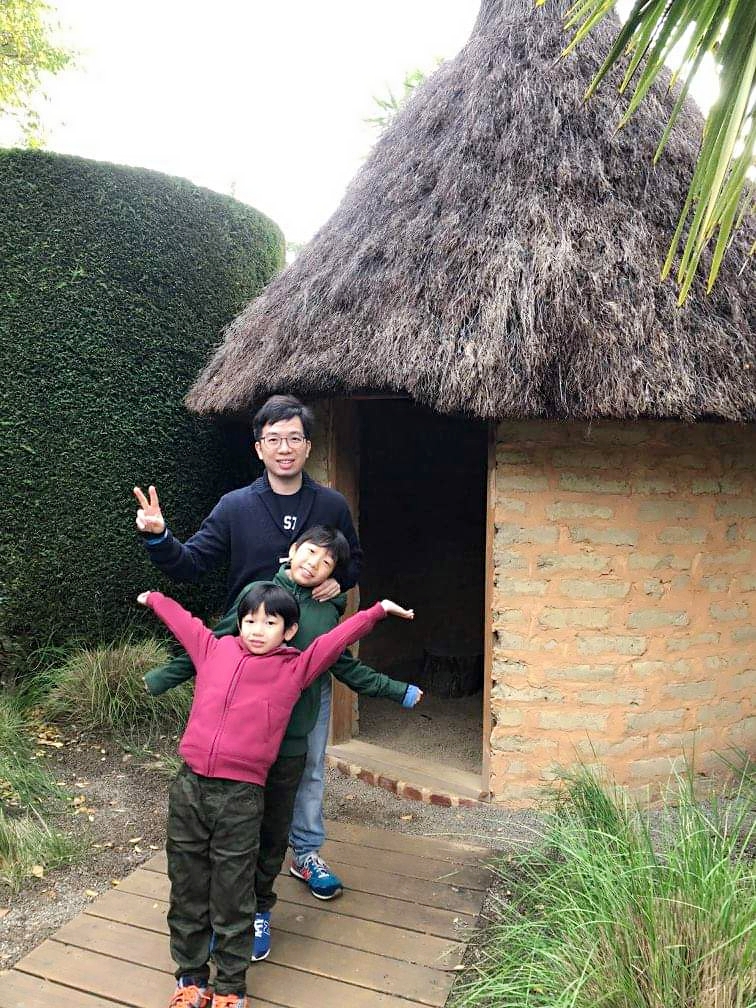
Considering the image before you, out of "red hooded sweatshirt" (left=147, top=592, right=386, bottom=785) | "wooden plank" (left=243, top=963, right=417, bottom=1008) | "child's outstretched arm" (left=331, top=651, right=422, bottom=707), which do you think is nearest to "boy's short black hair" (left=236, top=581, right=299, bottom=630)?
"red hooded sweatshirt" (left=147, top=592, right=386, bottom=785)

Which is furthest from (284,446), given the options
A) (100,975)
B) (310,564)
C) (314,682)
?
(100,975)

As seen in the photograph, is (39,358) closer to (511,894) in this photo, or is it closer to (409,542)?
(409,542)

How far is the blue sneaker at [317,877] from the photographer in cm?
310

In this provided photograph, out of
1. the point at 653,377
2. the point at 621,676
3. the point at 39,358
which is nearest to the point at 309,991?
the point at 621,676

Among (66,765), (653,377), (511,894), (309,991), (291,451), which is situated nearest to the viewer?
(309,991)

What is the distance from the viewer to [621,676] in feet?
13.1

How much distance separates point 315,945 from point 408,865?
0.70 metres

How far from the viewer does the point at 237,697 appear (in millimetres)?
2426

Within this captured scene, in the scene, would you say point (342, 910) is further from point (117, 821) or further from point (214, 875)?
point (117, 821)

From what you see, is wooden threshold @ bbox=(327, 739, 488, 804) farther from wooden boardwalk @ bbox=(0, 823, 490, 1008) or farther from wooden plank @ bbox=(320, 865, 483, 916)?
wooden plank @ bbox=(320, 865, 483, 916)

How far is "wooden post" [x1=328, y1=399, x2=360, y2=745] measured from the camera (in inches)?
178

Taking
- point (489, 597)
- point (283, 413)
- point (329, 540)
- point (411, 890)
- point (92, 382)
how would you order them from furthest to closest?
point (92, 382) → point (489, 597) → point (411, 890) → point (283, 413) → point (329, 540)

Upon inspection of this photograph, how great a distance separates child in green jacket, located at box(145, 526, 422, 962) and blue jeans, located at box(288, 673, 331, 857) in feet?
0.70

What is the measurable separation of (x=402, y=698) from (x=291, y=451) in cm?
99
